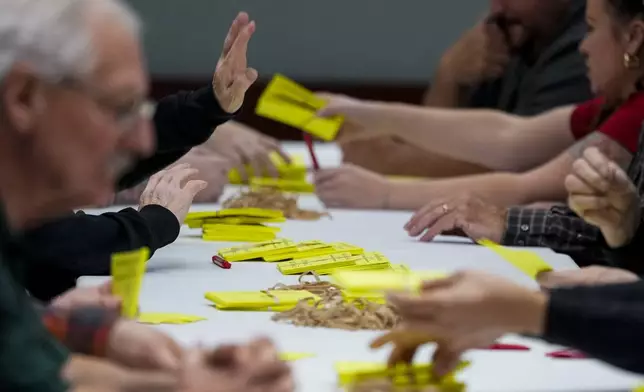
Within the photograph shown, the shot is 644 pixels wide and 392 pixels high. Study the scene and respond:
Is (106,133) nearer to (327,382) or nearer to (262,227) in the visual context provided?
(327,382)

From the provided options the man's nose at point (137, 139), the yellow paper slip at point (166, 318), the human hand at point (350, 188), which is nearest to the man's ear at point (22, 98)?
the man's nose at point (137, 139)

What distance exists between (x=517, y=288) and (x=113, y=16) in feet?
1.79

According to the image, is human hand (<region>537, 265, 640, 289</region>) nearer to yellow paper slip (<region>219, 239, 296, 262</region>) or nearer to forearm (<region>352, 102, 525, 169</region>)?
yellow paper slip (<region>219, 239, 296, 262</region>)

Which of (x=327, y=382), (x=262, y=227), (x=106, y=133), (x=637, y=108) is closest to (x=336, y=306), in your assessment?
(x=327, y=382)

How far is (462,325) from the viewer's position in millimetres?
1295

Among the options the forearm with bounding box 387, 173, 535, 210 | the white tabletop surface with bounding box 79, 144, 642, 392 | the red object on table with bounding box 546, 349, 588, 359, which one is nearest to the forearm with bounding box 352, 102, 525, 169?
the forearm with bounding box 387, 173, 535, 210

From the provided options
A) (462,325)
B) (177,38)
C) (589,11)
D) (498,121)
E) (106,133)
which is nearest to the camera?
(106,133)

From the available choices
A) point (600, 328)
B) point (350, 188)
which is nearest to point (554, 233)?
point (350, 188)

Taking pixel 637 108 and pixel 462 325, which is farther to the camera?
pixel 637 108

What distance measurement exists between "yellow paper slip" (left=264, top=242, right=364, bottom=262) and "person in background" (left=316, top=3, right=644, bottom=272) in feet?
1.41

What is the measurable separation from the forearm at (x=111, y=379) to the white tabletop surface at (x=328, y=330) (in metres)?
0.27

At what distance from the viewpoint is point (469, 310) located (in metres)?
1.29

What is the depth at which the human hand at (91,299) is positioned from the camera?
1349mm

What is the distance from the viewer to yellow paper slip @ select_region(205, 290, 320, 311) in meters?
1.79
